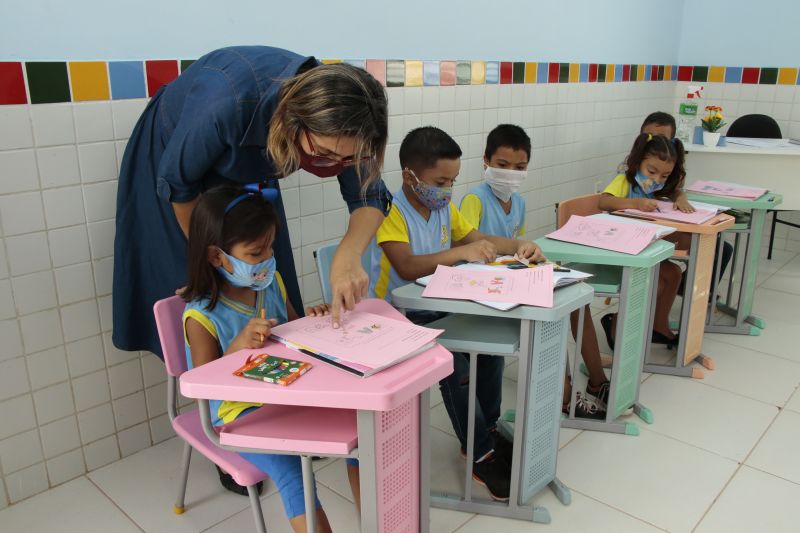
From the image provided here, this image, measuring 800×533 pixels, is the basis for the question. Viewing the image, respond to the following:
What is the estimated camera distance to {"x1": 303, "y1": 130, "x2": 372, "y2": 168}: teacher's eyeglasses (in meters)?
1.39

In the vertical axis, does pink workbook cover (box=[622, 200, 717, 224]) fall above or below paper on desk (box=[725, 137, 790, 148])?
below

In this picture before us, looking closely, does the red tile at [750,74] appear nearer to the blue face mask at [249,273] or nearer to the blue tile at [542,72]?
the blue tile at [542,72]

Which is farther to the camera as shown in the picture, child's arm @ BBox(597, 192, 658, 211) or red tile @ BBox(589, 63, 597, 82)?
red tile @ BBox(589, 63, 597, 82)

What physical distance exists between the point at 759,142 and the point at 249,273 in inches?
146

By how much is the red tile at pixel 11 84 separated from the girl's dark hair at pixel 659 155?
2502 millimetres

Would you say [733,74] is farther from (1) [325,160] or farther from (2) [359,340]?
(2) [359,340]

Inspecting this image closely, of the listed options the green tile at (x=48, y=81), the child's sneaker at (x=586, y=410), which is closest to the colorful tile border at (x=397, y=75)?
the green tile at (x=48, y=81)

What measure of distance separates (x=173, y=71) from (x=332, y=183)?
0.79 metres

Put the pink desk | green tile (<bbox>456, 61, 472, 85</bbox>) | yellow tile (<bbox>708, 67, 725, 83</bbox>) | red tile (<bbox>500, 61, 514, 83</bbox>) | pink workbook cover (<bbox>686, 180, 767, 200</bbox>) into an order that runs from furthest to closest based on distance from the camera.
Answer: yellow tile (<bbox>708, 67, 725, 83</bbox>), red tile (<bbox>500, 61, 514, 83</bbox>), pink workbook cover (<bbox>686, 180, 767, 200</bbox>), green tile (<bbox>456, 61, 472, 85</bbox>), the pink desk

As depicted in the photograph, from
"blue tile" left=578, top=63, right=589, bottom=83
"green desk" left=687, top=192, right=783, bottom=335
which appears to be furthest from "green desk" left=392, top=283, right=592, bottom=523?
"blue tile" left=578, top=63, right=589, bottom=83

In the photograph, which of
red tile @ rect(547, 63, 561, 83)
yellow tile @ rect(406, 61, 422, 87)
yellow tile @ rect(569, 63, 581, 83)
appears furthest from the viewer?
yellow tile @ rect(569, 63, 581, 83)

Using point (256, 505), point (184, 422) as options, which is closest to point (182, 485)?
point (184, 422)

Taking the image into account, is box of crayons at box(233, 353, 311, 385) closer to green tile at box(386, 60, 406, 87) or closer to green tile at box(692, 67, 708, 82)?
green tile at box(386, 60, 406, 87)

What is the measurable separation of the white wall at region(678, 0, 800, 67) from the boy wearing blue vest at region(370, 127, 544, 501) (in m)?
3.70
